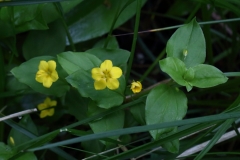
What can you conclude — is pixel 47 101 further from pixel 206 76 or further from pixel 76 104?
pixel 206 76

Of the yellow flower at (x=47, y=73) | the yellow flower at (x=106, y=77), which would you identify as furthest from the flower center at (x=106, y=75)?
the yellow flower at (x=47, y=73)

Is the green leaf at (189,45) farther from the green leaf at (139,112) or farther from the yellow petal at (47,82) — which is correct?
the yellow petal at (47,82)

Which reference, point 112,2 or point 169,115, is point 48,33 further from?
point 169,115

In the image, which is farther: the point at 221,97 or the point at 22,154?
the point at 221,97

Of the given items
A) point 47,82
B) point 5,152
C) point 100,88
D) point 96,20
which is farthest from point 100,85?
point 96,20

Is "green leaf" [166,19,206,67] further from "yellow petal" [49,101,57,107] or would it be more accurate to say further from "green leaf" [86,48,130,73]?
"yellow petal" [49,101,57,107]

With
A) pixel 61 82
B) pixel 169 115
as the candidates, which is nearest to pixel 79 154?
pixel 61 82
